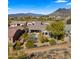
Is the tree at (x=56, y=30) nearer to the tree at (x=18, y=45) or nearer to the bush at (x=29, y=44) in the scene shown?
the bush at (x=29, y=44)

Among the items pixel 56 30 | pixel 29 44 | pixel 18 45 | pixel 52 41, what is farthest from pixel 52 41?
pixel 18 45

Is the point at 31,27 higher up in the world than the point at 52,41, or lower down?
higher up

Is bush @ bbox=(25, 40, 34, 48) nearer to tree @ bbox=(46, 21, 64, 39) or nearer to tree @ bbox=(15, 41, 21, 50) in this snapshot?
tree @ bbox=(15, 41, 21, 50)

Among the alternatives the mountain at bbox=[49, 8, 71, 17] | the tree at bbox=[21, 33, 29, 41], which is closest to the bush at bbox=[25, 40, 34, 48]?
the tree at bbox=[21, 33, 29, 41]

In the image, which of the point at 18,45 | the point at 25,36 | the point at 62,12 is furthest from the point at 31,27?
the point at 62,12

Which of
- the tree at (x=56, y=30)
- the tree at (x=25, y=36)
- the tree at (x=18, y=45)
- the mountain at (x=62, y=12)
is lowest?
the tree at (x=18, y=45)

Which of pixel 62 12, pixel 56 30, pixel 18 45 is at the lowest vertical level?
pixel 18 45

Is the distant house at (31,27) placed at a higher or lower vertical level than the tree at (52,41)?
higher

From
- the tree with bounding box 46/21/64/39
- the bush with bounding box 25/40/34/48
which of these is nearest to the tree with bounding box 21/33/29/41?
the bush with bounding box 25/40/34/48

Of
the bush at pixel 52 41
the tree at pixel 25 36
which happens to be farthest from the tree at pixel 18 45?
the bush at pixel 52 41

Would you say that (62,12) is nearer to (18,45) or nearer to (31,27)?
(31,27)

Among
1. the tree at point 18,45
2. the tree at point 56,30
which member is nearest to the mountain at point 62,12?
the tree at point 56,30

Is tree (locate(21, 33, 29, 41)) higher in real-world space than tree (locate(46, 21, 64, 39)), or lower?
lower

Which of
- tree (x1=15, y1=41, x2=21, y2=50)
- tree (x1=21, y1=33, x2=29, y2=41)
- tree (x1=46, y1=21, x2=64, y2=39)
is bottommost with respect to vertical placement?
tree (x1=15, y1=41, x2=21, y2=50)
